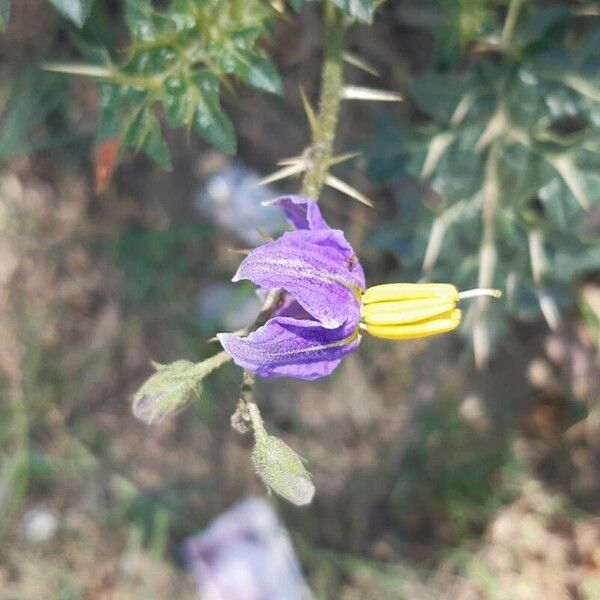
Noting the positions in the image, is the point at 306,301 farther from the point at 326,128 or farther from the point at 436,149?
the point at 436,149

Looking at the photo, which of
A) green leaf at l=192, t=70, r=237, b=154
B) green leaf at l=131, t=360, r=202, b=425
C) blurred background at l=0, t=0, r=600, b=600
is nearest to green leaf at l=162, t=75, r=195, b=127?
green leaf at l=192, t=70, r=237, b=154

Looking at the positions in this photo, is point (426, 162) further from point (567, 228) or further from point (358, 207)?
point (358, 207)

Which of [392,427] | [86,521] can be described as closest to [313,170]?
[392,427]

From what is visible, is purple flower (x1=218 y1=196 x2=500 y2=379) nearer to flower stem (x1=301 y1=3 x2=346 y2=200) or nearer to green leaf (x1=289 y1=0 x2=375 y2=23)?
flower stem (x1=301 y1=3 x2=346 y2=200)

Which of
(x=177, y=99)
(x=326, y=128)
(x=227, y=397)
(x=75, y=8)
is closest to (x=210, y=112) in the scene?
(x=177, y=99)

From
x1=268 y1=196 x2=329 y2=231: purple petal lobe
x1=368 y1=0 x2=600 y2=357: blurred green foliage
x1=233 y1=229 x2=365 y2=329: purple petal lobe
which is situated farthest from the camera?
x1=368 y1=0 x2=600 y2=357: blurred green foliage

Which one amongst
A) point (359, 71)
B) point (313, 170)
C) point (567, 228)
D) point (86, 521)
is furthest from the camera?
point (86, 521)

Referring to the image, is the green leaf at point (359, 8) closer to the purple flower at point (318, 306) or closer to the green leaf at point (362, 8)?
the green leaf at point (362, 8)
